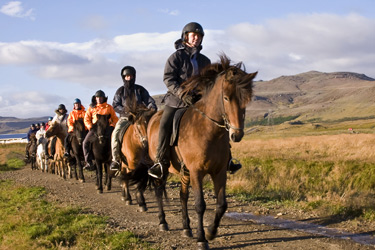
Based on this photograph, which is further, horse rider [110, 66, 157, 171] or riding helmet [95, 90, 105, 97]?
riding helmet [95, 90, 105, 97]

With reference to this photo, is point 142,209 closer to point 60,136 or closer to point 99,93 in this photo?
point 99,93

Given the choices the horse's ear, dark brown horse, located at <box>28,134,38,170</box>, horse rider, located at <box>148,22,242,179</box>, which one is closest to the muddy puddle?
horse rider, located at <box>148,22,242,179</box>

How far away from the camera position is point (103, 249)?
6785mm

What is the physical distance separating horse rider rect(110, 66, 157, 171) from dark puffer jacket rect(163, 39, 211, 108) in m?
3.36

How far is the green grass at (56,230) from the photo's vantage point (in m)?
7.23

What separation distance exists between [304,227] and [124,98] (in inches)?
244

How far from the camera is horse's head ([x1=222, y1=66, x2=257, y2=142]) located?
6.09 meters

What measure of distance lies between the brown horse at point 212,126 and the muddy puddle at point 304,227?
2.01m

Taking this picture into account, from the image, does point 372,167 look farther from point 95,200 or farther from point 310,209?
point 95,200

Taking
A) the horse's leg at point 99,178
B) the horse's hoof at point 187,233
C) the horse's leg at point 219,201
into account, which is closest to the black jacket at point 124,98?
the horse's leg at point 99,178

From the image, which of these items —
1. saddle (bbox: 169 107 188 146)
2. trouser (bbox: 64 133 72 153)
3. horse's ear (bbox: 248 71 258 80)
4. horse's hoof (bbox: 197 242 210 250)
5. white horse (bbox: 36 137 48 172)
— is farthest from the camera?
white horse (bbox: 36 137 48 172)

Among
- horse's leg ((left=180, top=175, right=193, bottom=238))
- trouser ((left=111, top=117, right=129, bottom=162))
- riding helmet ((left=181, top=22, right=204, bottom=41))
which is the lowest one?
horse's leg ((left=180, top=175, right=193, bottom=238))

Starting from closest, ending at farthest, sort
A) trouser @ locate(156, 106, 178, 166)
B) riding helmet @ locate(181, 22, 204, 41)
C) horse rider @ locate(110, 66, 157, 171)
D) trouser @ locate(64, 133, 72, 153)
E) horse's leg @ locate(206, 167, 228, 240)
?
horse's leg @ locate(206, 167, 228, 240), trouser @ locate(156, 106, 178, 166), riding helmet @ locate(181, 22, 204, 41), horse rider @ locate(110, 66, 157, 171), trouser @ locate(64, 133, 72, 153)

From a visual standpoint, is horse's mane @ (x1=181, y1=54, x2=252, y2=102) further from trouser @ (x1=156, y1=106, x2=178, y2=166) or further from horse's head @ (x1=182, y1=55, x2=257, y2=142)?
trouser @ (x1=156, y1=106, x2=178, y2=166)
